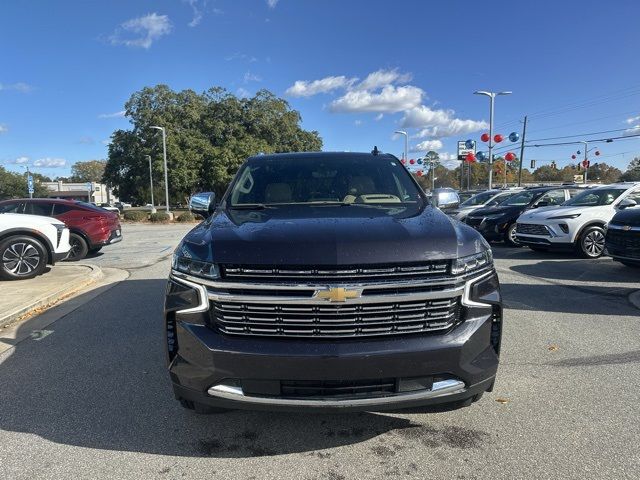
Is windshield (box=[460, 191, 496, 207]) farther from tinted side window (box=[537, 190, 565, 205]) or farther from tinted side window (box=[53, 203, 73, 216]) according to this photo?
tinted side window (box=[53, 203, 73, 216])

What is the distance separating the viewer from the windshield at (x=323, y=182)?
4191 millimetres

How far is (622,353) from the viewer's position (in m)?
4.61

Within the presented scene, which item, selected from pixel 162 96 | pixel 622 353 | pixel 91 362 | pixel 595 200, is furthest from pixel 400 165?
pixel 162 96

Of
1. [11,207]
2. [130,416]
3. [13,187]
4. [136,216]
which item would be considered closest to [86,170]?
[13,187]

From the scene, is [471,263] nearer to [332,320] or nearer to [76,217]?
[332,320]

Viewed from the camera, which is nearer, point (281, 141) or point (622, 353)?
point (622, 353)

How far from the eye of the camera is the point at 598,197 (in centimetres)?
1130

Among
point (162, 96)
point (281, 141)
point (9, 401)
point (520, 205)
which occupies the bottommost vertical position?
point (9, 401)

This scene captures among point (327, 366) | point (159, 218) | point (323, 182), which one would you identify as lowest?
point (159, 218)

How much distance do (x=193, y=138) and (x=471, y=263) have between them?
150 feet

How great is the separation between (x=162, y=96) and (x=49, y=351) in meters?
48.0

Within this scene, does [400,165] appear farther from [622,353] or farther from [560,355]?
[622,353]

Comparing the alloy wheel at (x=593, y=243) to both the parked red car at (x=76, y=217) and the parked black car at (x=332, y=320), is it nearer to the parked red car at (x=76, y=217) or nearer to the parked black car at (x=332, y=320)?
the parked black car at (x=332, y=320)

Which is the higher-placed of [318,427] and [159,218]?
[159,218]
